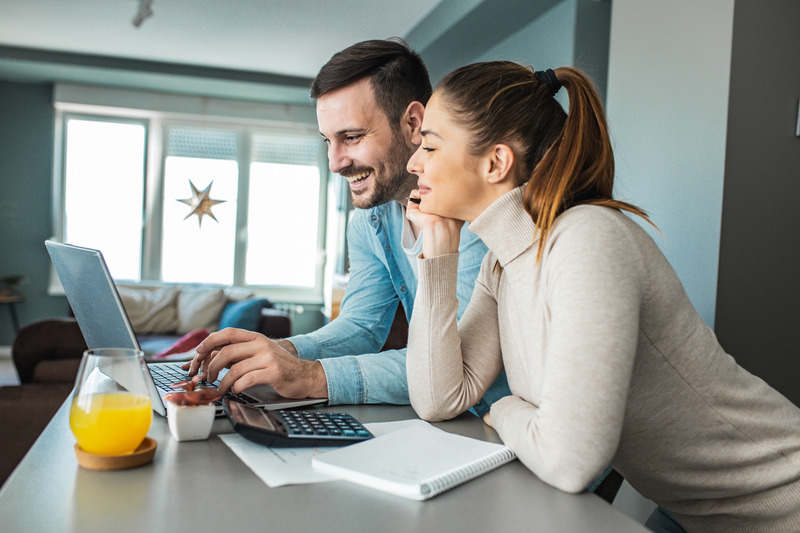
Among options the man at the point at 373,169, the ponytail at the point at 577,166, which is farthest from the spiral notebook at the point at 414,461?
the man at the point at 373,169

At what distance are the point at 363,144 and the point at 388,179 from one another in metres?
0.11

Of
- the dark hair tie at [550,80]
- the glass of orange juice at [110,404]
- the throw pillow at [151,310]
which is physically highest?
the dark hair tie at [550,80]

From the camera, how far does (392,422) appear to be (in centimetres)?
95

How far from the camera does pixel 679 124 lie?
1858 mm

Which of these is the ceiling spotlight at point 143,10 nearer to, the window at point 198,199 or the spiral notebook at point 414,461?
the window at point 198,199

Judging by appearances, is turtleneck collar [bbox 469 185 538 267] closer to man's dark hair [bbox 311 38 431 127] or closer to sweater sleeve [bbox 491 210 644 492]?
sweater sleeve [bbox 491 210 644 492]

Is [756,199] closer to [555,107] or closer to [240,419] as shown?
[555,107]

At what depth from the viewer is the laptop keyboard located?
987mm

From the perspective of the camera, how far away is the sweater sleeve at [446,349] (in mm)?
961

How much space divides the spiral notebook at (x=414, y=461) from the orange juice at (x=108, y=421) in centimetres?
20

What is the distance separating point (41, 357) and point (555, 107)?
3027mm

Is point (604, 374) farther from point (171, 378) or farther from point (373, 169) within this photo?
point (373, 169)

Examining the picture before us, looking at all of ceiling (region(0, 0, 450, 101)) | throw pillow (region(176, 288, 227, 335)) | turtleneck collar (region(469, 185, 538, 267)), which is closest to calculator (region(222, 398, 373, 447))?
turtleneck collar (region(469, 185, 538, 267))

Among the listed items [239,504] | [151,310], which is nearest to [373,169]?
[239,504]
